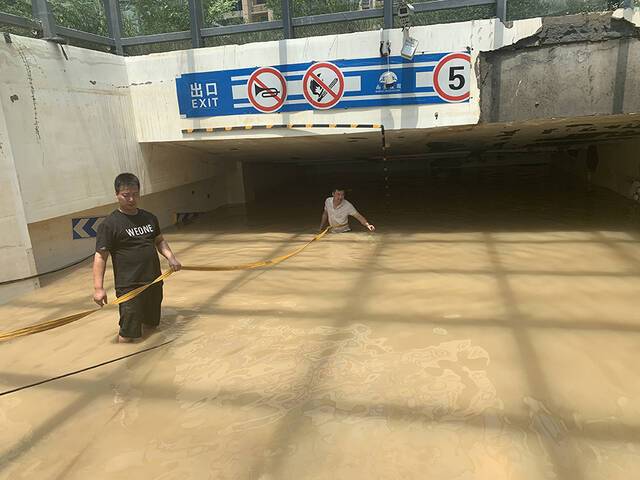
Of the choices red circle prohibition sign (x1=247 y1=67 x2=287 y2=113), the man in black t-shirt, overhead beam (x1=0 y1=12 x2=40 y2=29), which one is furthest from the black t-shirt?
overhead beam (x1=0 y1=12 x2=40 y2=29)

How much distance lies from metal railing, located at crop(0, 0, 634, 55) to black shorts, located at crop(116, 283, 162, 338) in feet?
13.8

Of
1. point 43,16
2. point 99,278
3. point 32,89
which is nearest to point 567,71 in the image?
point 99,278

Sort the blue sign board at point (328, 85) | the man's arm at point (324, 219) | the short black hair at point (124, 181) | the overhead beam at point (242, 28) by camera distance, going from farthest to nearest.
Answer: the man's arm at point (324, 219)
the overhead beam at point (242, 28)
the blue sign board at point (328, 85)
the short black hair at point (124, 181)

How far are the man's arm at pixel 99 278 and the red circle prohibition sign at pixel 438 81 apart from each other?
15.7ft

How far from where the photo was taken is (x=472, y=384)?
314 cm

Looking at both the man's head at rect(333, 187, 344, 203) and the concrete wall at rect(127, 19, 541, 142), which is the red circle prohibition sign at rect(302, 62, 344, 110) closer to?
the concrete wall at rect(127, 19, 541, 142)

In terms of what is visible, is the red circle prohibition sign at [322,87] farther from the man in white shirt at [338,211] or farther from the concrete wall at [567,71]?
the concrete wall at [567,71]

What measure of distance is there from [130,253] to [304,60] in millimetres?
4177

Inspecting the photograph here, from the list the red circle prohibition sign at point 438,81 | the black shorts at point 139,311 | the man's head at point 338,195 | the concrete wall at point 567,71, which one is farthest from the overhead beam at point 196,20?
the black shorts at point 139,311

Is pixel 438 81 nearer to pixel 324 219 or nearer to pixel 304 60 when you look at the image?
pixel 304 60

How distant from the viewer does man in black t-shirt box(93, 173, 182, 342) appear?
3697 millimetres

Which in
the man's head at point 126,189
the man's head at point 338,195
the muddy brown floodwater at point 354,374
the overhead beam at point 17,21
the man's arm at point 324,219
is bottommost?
the muddy brown floodwater at point 354,374

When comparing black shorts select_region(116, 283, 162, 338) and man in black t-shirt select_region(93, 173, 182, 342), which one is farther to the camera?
black shorts select_region(116, 283, 162, 338)

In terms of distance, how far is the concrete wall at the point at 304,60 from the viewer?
240 inches
